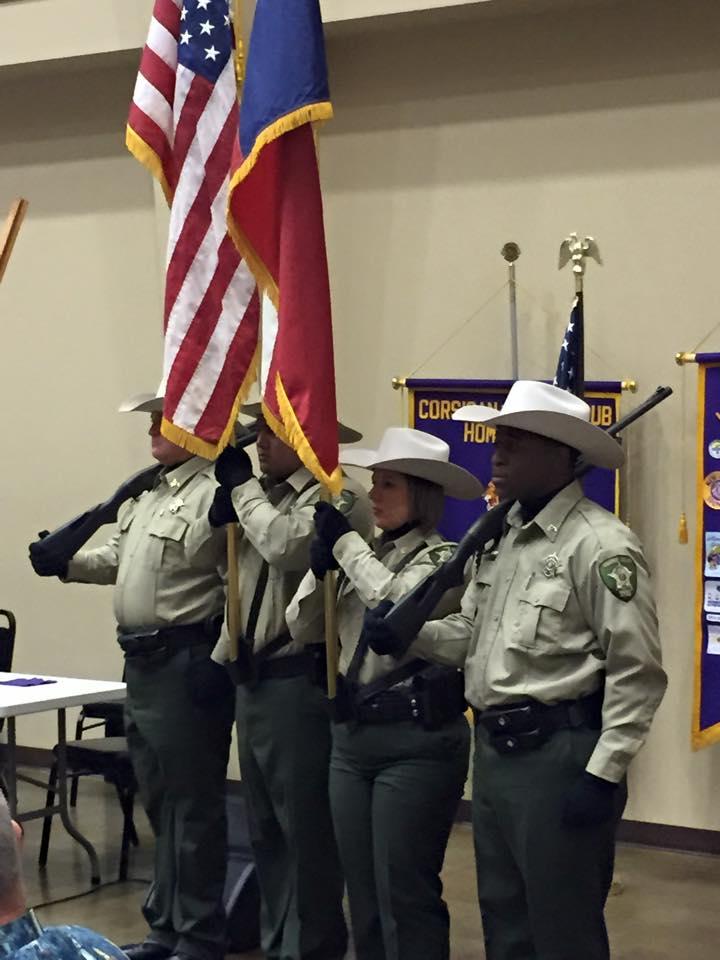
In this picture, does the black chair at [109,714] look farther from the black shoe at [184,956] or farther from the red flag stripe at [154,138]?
the red flag stripe at [154,138]

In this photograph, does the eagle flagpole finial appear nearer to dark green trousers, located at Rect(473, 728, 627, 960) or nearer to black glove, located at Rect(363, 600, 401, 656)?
black glove, located at Rect(363, 600, 401, 656)

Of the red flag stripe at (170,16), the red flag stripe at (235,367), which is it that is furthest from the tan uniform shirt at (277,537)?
the red flag stripe at (170,16)

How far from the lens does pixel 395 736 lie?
3.65 meters

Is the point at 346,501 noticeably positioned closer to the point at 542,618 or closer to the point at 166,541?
the point at 166,541

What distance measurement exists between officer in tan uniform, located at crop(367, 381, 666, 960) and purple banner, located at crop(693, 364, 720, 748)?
2.02 meters

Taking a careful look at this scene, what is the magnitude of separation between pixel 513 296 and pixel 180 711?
2.35 m

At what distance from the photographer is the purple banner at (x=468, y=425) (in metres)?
5.57

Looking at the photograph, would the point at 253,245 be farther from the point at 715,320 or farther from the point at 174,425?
the point at 715,320

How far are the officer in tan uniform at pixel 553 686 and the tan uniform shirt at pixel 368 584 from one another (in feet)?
0.65

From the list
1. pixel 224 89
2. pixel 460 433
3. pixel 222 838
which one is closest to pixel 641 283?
pixel 460 433

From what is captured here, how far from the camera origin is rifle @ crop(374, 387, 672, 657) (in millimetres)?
3408

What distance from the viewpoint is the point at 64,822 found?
555cm

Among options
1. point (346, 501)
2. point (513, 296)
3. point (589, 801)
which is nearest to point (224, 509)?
point (346, 501)

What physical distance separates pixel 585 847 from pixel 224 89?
7.88 ft
